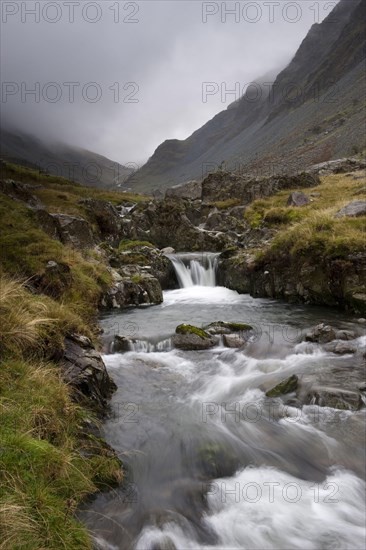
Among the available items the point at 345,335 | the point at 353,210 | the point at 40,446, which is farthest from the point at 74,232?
the point at 40,446

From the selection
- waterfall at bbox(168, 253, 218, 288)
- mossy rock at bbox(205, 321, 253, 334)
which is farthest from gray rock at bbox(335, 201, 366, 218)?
mossy rock at bbox(205, 321, 253, 334)

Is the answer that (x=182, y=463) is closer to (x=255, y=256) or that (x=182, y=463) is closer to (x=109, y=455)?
(x=109, y=455)

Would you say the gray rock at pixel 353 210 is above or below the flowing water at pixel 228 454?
above

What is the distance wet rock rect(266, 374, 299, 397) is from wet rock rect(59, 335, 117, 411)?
3226 millimetres

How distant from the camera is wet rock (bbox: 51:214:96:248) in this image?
17.2 meters

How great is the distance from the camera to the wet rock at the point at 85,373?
6479 millimetres

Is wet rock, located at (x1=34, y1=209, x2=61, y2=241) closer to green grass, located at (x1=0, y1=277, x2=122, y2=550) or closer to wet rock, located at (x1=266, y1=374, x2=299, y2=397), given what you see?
green grass, located at (x1=0, y1=277, x2=122, y2=550)

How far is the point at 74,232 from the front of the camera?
717 inches

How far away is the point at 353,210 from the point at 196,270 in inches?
332

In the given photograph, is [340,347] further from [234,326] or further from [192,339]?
[192,339]

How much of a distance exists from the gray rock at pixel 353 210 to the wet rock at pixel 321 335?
7.51 m

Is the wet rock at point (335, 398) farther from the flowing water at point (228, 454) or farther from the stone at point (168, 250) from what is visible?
the stone at point (168, 250)

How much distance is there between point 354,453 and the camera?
6.12 metres

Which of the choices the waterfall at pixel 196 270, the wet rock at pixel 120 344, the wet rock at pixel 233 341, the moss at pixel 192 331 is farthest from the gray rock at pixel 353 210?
the wet rock at pixel 120 344
